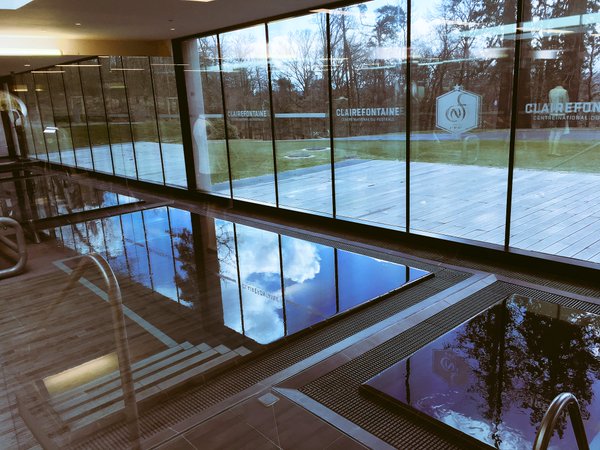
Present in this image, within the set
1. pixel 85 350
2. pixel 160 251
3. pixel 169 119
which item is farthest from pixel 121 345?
pixel 169 119

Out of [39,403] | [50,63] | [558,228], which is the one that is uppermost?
[50,63]

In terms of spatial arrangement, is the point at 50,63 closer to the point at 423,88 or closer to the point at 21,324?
the point at 21,324

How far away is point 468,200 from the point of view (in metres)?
5.99

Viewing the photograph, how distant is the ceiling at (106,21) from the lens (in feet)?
18.2

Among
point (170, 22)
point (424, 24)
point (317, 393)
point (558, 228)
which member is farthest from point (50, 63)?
point (558, 228)

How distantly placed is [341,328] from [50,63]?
6.15 m

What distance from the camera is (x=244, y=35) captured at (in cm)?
757

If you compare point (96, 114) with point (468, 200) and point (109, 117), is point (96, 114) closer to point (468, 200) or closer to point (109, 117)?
point (109, 117)

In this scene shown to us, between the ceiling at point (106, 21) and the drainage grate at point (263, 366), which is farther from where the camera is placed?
the ceiling at point (106, 21)

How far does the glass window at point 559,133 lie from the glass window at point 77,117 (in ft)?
22.1

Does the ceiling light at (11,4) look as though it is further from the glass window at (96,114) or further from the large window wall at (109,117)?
the glass window at (96,114)

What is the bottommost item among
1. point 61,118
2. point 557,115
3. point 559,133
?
point 559,133

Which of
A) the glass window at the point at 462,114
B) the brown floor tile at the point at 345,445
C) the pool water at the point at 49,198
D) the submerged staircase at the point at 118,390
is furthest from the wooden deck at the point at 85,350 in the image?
the glass window at the point at 462,114

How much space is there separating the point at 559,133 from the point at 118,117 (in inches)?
318
